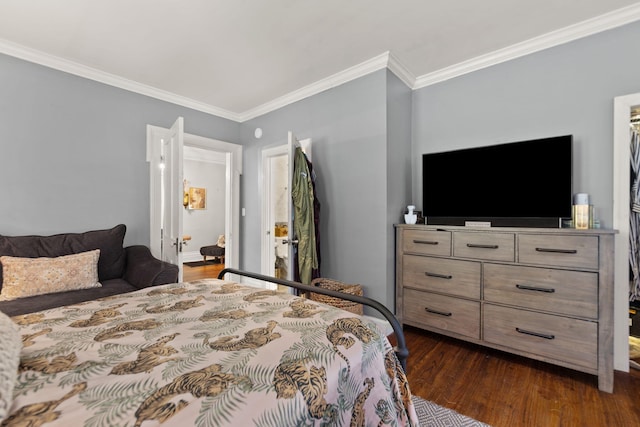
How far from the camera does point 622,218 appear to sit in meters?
2.03

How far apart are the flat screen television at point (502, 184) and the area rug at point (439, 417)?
1.49 meters

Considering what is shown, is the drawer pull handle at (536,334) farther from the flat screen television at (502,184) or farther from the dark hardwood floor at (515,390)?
the flat screen television at (502,184)

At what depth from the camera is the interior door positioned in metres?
2.70

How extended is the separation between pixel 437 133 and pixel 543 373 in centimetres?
217

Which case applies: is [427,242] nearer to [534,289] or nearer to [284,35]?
[534,289]

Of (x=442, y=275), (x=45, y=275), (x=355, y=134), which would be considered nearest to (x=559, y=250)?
(x=442, y=275)

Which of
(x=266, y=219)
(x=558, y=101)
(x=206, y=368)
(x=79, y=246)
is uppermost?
(x=558, y=101)

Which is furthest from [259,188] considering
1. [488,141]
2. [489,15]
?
[489,15]

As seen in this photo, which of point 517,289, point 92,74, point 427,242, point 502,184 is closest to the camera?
point 517,289

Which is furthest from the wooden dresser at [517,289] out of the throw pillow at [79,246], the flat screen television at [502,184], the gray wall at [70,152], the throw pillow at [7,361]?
the gray wall at [70,152]

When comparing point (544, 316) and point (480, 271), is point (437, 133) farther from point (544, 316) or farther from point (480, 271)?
point (544, 316)

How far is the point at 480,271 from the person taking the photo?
230cm

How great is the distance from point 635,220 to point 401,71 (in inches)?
88.4

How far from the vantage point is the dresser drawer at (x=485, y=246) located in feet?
7.14
